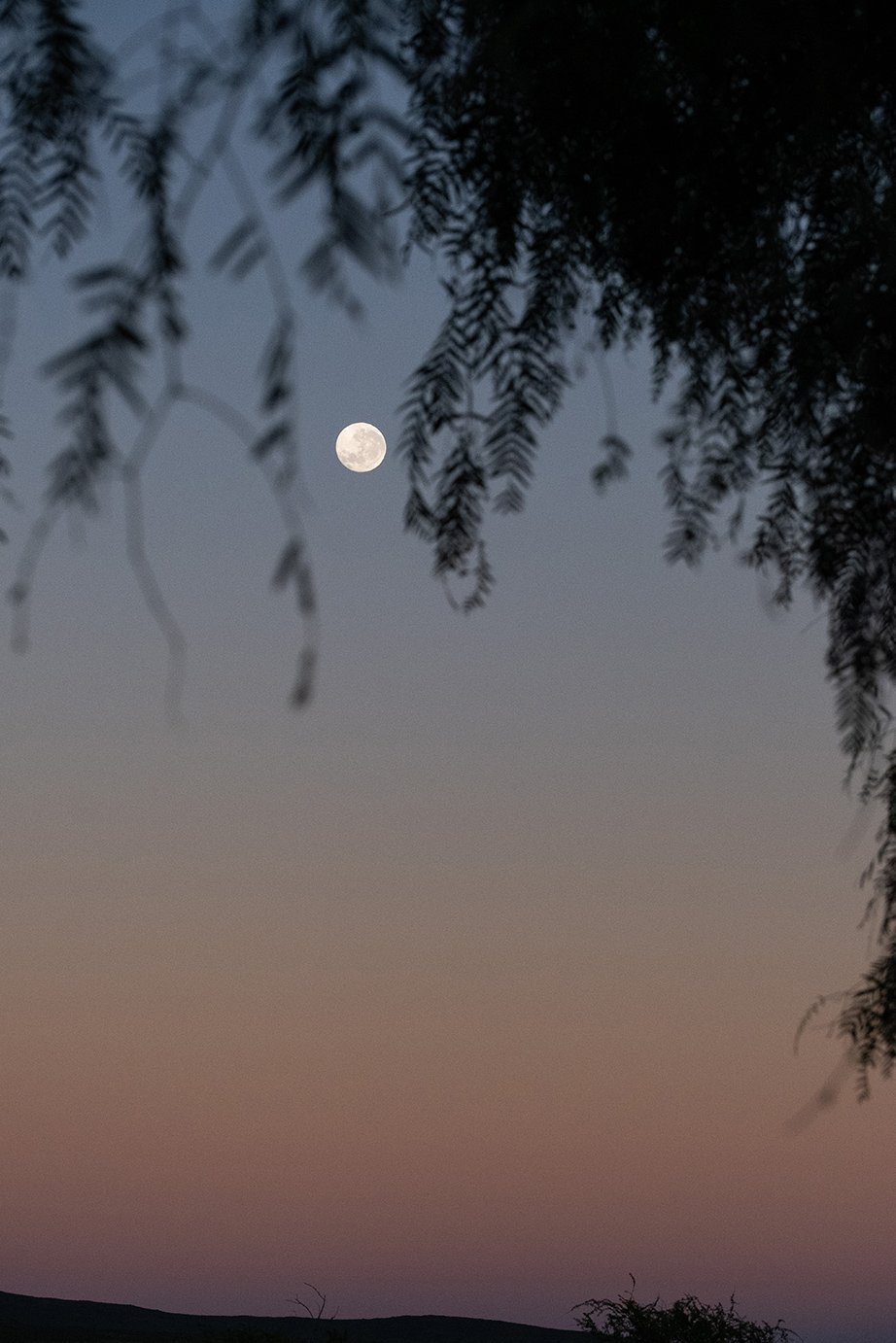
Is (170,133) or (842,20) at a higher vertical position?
(842,20)

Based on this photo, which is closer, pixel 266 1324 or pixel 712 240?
pixel 712 240

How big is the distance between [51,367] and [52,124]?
0.36 m

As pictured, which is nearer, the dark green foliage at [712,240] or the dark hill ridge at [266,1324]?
the dark green foliage at [712,240]

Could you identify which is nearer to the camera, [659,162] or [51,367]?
[51,367]

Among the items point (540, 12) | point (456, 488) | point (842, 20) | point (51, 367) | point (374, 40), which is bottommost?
point (51, 367)

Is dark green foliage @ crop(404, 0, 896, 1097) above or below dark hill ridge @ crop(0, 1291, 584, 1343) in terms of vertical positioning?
below

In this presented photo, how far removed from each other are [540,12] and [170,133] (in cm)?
53

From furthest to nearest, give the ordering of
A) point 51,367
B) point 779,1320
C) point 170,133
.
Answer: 1. point 779,1320
2. point 170,133
3. point 51,367

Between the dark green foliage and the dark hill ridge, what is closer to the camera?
the dark green foliage

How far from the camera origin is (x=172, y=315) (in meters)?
1.18

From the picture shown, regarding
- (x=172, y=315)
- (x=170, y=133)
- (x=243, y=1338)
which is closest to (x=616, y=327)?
(x=170, y=133)

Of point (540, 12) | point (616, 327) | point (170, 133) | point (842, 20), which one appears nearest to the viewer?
point (170, 133)

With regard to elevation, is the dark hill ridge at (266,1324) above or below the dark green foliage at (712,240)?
above

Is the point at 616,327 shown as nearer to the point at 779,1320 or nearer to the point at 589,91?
the point at 589,91
